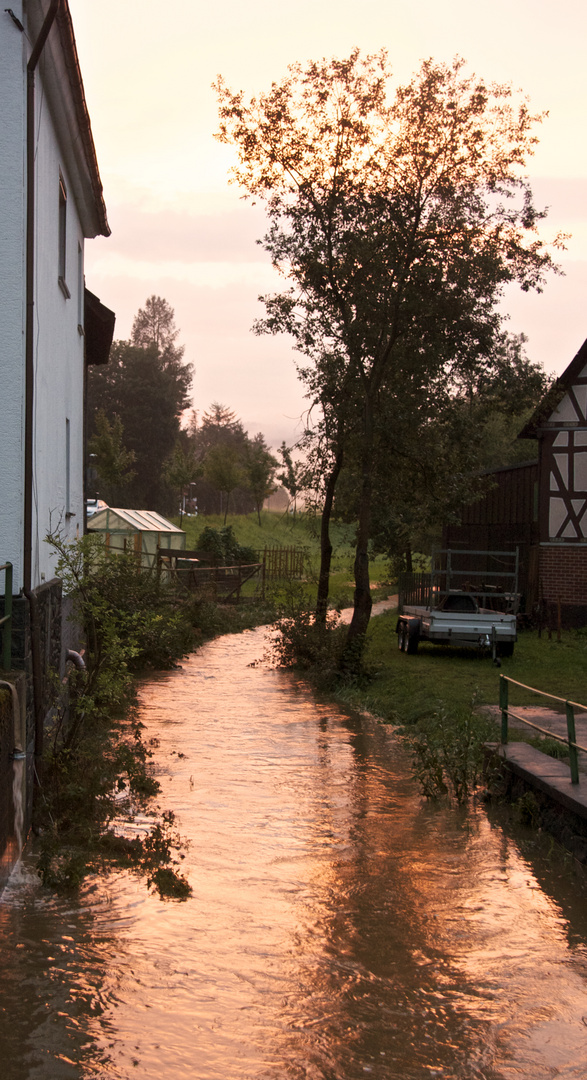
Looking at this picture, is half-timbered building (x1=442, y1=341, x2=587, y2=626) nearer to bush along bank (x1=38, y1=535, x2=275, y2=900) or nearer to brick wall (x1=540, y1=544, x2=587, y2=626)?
brick wall (x1=540, y1=544, x2=587, y2=626)

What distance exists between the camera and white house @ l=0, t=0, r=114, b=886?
7230 mm

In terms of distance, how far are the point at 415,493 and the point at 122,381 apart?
159 feet

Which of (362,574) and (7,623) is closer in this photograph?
(7,623)

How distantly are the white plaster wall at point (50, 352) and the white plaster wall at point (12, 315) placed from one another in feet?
1.68

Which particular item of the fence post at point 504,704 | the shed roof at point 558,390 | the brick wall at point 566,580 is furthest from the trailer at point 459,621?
the fence post at point 504,704

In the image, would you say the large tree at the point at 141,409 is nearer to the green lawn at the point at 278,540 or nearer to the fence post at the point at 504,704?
the green lawn at the point at 278,540

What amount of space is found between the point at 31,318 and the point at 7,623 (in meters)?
2.29

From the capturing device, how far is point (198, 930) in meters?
6.30

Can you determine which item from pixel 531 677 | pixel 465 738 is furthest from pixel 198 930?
pixel 531 677

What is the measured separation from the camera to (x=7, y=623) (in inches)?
275

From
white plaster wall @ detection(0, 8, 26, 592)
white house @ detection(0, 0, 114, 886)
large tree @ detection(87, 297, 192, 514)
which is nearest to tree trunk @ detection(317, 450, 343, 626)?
white house @ detection(0, 0, 114, 886)

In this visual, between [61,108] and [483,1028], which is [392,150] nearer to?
[61,108]

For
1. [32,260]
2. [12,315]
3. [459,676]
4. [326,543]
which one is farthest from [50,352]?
[326,543]

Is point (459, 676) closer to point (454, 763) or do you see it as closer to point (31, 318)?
point (454, 763)
